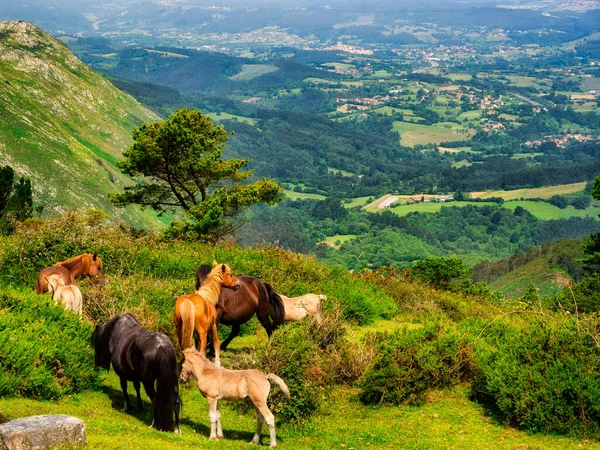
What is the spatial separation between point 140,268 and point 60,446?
10.2 m

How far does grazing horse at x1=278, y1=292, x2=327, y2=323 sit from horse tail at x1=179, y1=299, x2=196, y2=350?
112 inches

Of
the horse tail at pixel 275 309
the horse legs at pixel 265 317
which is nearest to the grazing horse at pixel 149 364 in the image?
the horse legs at pixel 265 317

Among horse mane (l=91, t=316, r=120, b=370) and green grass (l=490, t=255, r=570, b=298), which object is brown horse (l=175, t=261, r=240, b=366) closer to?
horse mane (l=91, t=316, r=120, b=370)

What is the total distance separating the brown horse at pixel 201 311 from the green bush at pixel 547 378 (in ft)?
15.3

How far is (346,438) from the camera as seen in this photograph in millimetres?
9711

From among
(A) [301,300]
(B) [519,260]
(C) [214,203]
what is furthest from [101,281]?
(B) [519,260]

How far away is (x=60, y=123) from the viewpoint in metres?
90.9

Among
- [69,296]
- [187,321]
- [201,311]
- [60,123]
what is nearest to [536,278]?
[60,123]

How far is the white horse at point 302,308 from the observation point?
13117 mm

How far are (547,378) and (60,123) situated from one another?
Result: 9063 centimetres

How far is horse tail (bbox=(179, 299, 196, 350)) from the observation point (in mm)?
10633

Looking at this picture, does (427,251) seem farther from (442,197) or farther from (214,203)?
(214,203)

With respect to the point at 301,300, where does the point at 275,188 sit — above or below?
below

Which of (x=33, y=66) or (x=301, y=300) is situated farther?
(x=33, y=66)
